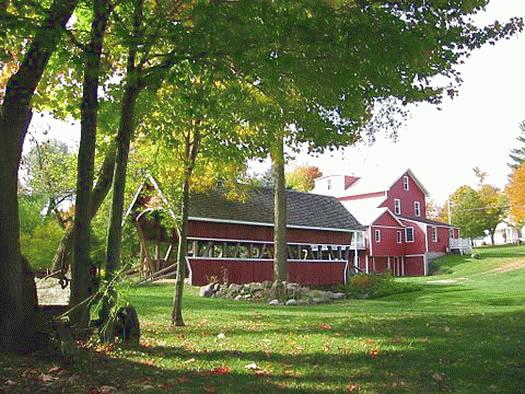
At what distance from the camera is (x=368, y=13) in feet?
22.8

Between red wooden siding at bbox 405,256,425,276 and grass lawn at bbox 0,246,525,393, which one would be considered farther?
red wooden siding at bbox 405,256,425,276

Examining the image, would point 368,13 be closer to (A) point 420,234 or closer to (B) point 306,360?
(B) point 306,360

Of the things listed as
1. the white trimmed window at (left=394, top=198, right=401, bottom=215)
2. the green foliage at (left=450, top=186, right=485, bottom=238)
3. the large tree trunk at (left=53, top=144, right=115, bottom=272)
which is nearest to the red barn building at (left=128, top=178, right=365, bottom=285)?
the large tree trunk at (left=53, top=144, right=115, bottom=272)

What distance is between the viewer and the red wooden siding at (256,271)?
89.5 ft

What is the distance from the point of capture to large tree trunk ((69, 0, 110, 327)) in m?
7.55

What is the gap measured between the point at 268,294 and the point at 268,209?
33.5 ft

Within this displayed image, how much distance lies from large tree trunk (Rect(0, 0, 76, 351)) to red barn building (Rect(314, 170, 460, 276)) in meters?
44.4

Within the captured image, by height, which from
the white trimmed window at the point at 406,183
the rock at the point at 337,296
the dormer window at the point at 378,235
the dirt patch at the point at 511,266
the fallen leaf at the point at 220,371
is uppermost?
the white trimmed window at the point at 406,183

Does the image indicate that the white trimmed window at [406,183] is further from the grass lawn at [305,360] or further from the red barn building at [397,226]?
the grass lawn at [305,360]

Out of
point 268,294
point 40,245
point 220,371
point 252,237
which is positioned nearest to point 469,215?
point 252,237

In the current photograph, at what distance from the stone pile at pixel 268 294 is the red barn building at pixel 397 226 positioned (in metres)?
28.4

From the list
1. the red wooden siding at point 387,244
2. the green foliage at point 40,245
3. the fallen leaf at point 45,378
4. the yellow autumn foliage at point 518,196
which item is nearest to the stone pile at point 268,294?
the green foliage at point 40,245

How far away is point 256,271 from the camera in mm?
29734

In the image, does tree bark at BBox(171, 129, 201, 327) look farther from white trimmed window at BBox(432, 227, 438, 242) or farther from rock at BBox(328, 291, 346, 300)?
white trimmed window at BBox(432, 227, 438, 242)
